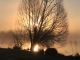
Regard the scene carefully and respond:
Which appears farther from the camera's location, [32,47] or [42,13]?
[42,13]

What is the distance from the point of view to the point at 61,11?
4700 centimetres

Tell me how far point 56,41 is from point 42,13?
606 cm

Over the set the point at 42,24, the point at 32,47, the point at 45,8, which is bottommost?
the point at 32,47

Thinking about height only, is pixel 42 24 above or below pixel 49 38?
above

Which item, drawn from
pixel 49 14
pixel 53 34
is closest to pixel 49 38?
pixel 53 34

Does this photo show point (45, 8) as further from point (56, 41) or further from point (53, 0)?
point (56, 41)

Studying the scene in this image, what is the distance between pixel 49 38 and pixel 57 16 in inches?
207

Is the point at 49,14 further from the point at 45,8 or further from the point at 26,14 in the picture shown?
the point at 26,14

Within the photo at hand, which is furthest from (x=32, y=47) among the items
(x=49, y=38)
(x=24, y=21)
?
(x=24, y=21)

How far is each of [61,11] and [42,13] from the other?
383 cm

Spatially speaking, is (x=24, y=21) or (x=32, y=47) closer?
(x=32, y=47)

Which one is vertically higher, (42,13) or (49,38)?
(42,13)

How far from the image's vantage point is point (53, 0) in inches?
1884

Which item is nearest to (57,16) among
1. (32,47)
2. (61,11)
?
(61,11)
